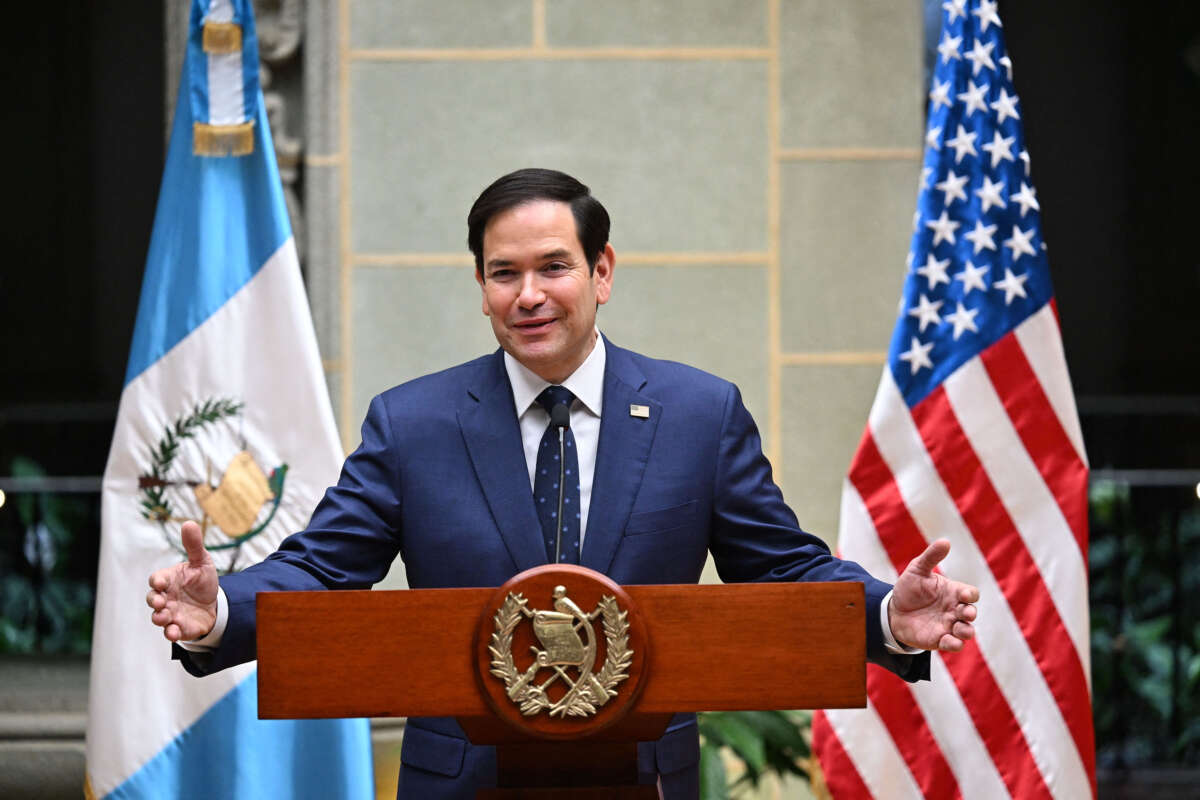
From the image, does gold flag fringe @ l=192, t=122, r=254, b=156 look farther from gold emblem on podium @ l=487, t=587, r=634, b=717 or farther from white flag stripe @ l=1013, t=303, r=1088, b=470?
gold emblem on podium @ l=487, t=587, r=634, b=717

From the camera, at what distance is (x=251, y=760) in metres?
3.54

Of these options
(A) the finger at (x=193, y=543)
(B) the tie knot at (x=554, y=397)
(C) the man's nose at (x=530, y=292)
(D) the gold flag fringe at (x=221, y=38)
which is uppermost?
(D) the gold flag fringe at (x=221, y=38)

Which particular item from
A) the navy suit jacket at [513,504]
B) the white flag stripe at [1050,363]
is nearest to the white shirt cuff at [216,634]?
the navy suit jacket at [513,504]

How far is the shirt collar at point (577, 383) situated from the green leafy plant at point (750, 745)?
181 cm

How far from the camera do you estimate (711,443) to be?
2275 millimetres

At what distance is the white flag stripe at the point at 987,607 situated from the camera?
11.6ft

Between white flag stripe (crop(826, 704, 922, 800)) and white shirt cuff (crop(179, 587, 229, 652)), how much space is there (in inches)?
83.1

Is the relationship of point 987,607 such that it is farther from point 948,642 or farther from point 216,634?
point 216,634

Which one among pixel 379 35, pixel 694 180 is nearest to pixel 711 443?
pixel 694 180

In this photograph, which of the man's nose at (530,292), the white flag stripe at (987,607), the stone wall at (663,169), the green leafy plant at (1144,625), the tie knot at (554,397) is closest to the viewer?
the man's nose at (530,292)

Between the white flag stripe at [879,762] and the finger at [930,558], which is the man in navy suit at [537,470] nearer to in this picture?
the finger at [930,558]

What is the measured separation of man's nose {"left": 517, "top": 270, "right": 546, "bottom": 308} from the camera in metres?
2.10

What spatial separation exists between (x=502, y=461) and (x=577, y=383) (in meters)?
0.19

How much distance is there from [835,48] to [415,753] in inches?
120
